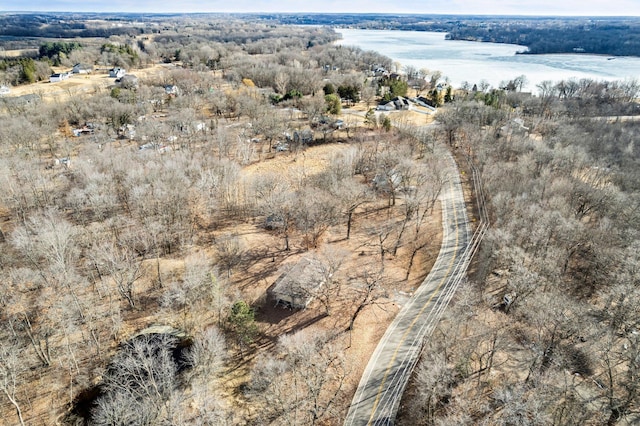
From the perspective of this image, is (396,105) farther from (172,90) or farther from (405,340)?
(405,340)

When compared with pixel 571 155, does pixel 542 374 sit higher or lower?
lower

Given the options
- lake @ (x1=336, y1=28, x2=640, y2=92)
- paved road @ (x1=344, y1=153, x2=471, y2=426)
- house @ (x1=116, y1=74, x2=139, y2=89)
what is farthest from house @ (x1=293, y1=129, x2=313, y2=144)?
lake @ (x1=336, y1=28, x2=640, y2=92)

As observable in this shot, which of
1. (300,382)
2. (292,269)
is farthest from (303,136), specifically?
(300,382)

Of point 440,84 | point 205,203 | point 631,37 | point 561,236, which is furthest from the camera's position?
point 631,37

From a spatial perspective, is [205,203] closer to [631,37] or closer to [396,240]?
[396,240]

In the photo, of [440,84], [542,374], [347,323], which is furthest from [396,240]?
[440,84]
